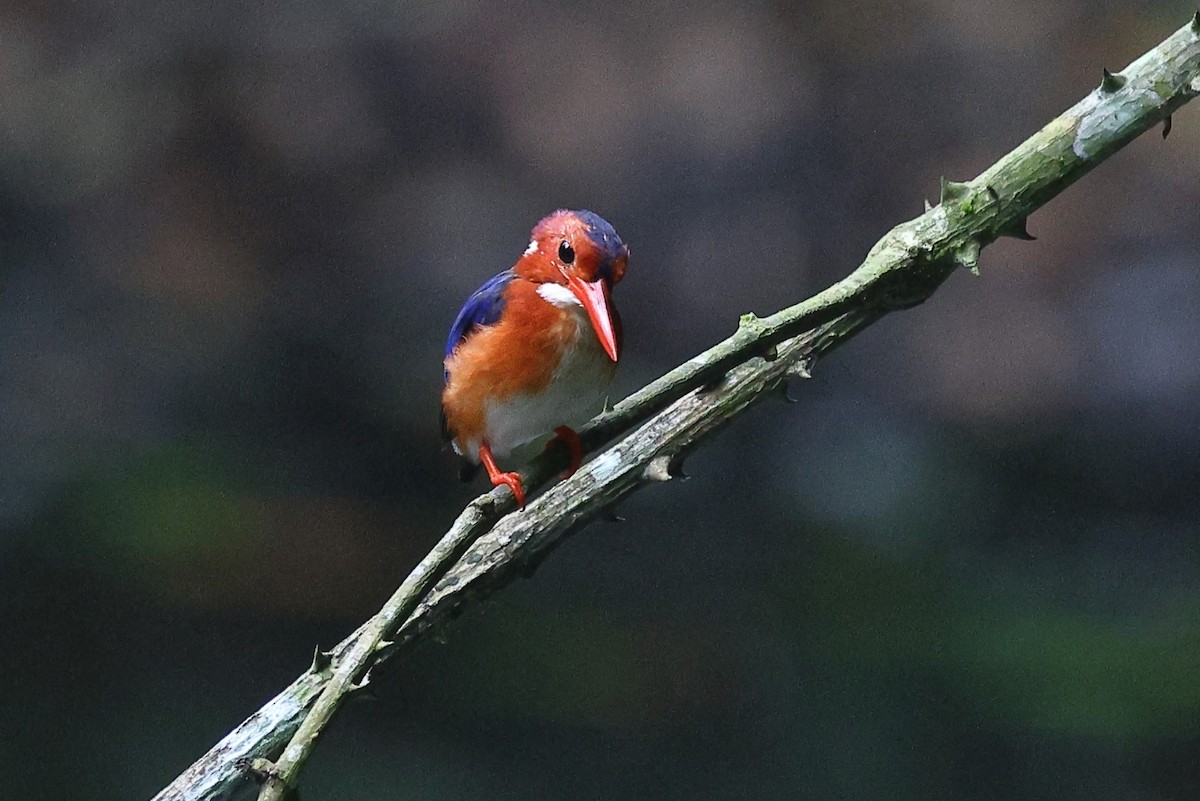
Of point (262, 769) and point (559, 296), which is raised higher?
point (559, 296)

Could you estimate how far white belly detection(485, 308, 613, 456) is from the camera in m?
1.07

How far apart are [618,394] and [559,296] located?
0.53 meters

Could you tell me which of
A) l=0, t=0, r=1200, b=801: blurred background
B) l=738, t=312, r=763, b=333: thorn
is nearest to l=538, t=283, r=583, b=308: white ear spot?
l=738, t=312, r=763, b=333: thorn

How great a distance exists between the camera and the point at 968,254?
89 centimetres

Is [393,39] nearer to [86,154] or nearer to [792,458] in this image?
[86,154]

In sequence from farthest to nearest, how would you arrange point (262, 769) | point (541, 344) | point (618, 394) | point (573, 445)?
point (618, 394) → point (541, 344) → point (573, 445) → point (262, 769)

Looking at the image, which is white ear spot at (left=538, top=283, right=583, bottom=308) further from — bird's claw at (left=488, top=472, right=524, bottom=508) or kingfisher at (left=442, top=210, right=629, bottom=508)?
bird's claw at (left=488, top=472, right=524, bottom=508)

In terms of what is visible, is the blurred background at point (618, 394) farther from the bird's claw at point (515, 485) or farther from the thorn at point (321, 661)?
the thorn at point (321, 661)

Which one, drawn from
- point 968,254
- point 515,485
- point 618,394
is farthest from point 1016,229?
point 618,394

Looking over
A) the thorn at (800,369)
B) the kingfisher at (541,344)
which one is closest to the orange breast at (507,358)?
the kingfisher at (541,344)

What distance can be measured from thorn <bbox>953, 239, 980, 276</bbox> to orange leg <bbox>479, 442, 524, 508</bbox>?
1.18 ft

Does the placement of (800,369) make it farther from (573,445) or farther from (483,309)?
(483,309)

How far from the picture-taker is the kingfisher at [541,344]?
1.00 meters

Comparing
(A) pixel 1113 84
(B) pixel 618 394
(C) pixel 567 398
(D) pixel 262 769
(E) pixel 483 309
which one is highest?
(B) pixel 618 394
